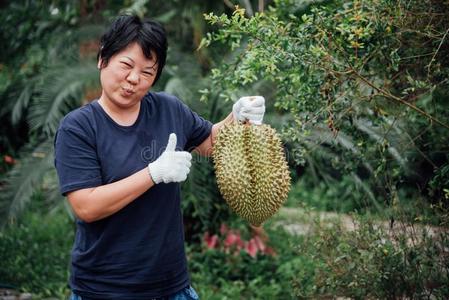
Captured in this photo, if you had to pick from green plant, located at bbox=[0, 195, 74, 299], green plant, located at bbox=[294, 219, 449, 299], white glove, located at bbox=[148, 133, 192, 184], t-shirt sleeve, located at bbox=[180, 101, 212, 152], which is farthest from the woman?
green plant, located at bbox=[0, 195, 74, 299]

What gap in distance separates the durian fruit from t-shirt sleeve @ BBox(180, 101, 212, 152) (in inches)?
7.9

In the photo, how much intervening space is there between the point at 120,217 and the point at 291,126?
1175mm

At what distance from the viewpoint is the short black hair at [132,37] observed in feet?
7.63

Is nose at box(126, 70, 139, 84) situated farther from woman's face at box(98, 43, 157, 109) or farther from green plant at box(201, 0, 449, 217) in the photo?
green plant at box(201, 0, 449, 217)

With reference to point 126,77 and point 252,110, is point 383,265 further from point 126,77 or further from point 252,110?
point 126,77

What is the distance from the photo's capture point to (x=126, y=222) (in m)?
2.31

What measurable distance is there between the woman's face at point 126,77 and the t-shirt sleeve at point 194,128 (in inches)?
10.7

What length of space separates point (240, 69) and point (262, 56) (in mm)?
289

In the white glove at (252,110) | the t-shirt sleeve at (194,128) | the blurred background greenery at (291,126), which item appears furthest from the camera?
the blurred background greenery at (291,126)

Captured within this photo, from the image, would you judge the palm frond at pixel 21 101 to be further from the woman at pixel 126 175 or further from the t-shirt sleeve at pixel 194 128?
the woman at pixel 126 175

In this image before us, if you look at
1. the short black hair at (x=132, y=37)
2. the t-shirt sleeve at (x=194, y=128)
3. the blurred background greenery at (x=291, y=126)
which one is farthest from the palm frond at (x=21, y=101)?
the short black hair at (x=132, y=37)

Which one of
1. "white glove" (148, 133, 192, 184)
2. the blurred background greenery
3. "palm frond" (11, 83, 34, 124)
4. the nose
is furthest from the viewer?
"palm frond" (11, 83, 34, 124)

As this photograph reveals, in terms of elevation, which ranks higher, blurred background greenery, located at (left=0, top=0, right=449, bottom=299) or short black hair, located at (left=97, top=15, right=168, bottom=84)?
short black hair, located at (left=97, top=15, right=168, bottom=84)

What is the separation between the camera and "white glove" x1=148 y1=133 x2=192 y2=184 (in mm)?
2145
